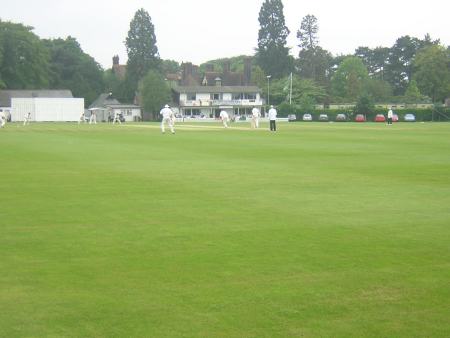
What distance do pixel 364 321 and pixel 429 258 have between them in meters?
2.20

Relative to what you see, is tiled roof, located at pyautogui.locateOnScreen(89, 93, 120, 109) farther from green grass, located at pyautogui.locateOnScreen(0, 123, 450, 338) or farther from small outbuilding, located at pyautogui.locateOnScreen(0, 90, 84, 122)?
green grass, located at pyautogui.locateOnScreen(0, 123, 450, 338)

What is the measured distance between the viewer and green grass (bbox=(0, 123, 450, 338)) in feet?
16.8

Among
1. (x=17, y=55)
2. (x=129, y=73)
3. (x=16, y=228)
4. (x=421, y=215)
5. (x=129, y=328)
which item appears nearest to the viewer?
(x=129, y=328)

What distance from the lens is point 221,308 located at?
5.39 m

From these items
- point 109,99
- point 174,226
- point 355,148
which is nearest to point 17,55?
point 109,99

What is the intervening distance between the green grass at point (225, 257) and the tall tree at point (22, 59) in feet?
324

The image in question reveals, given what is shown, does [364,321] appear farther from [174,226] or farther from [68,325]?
[174,226]

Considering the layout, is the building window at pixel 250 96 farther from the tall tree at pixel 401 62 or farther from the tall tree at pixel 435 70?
the tall tree at pixel 401 62

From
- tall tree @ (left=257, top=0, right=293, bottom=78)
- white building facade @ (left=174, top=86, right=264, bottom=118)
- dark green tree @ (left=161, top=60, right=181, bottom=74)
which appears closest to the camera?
white building facade @ (left=174, top=86, right=264, bottom=118)

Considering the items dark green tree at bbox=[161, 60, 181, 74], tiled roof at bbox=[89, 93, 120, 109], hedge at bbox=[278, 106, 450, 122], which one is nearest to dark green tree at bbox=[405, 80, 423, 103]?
hedge at bbox=[278, 106, 450, 122]

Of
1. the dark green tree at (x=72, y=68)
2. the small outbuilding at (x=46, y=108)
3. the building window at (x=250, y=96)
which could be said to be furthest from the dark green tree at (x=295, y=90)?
the small outbuilding at (x=46, y=108)

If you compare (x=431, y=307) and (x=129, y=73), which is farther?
(x=129, y=73)

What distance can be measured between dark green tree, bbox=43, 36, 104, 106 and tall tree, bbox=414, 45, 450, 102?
57845 millimetres

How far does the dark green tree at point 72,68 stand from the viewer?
120 meters
